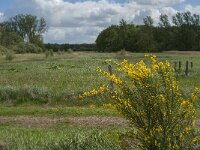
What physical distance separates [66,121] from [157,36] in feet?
327

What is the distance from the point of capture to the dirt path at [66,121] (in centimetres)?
1437

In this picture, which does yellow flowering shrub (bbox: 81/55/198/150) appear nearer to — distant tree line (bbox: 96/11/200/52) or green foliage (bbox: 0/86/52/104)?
green foliage (bbox: 0/86/52/104)

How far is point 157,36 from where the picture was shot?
371ft

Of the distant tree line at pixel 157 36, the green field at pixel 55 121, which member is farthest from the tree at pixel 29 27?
the green field at pixel 55 121

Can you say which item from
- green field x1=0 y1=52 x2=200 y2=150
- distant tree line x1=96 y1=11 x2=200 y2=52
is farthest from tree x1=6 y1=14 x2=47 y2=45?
green field x1=0 y1=52 x2=200 y2=150

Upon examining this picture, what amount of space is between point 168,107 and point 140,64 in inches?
30.6

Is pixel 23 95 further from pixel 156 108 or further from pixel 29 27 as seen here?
pixel 29 27

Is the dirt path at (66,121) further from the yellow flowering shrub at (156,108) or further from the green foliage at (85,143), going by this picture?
the yellow flowering shrub at (156,108)

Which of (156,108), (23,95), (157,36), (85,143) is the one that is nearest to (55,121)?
(23,95)

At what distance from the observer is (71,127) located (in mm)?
13602

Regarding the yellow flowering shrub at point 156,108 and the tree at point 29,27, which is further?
the tree at point 29,27

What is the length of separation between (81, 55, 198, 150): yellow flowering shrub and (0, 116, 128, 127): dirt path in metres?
6.70

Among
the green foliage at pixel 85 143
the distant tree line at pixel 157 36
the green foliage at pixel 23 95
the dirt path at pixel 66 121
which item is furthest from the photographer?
the distant tree line at pixel 157 36

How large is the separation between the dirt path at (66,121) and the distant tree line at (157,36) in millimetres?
91870
